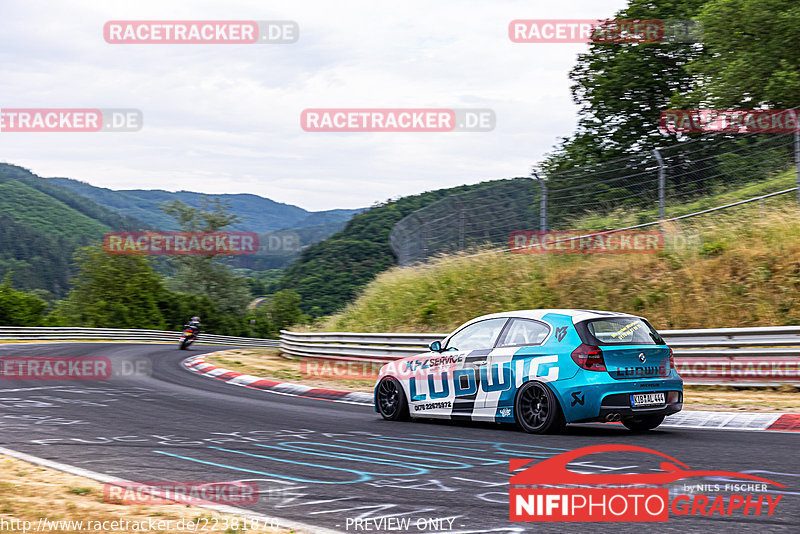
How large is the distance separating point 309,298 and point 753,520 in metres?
72.0

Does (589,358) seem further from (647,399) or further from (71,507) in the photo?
(71,507)

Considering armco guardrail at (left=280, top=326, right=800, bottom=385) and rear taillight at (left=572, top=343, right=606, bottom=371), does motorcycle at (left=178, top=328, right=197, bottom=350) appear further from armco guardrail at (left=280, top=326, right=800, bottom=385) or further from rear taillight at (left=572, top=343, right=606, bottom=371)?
rear taillight at (left=572, top=343, right=606, bottom=371)

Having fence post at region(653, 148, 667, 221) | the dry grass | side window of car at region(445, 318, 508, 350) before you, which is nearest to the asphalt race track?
the dry grass

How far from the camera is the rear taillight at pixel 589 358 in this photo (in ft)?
27.3

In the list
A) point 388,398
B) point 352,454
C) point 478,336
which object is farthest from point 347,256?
point 352,454

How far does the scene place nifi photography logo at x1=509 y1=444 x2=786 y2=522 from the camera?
190 inches

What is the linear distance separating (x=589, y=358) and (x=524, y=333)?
98 cm

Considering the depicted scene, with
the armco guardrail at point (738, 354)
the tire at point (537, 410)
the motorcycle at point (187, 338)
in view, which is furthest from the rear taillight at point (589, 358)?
the motorcycle at point (187, 338)

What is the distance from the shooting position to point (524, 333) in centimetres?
912

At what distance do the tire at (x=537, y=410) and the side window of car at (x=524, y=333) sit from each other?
537mm

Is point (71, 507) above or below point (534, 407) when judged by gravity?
below

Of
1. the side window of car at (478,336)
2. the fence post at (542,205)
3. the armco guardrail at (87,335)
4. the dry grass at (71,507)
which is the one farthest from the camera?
the armco guardrail at (87,335)

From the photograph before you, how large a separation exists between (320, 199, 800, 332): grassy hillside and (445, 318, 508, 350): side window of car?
5925 mm

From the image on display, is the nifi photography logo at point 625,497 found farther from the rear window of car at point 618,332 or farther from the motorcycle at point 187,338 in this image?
the motorcycle at point 187,338
